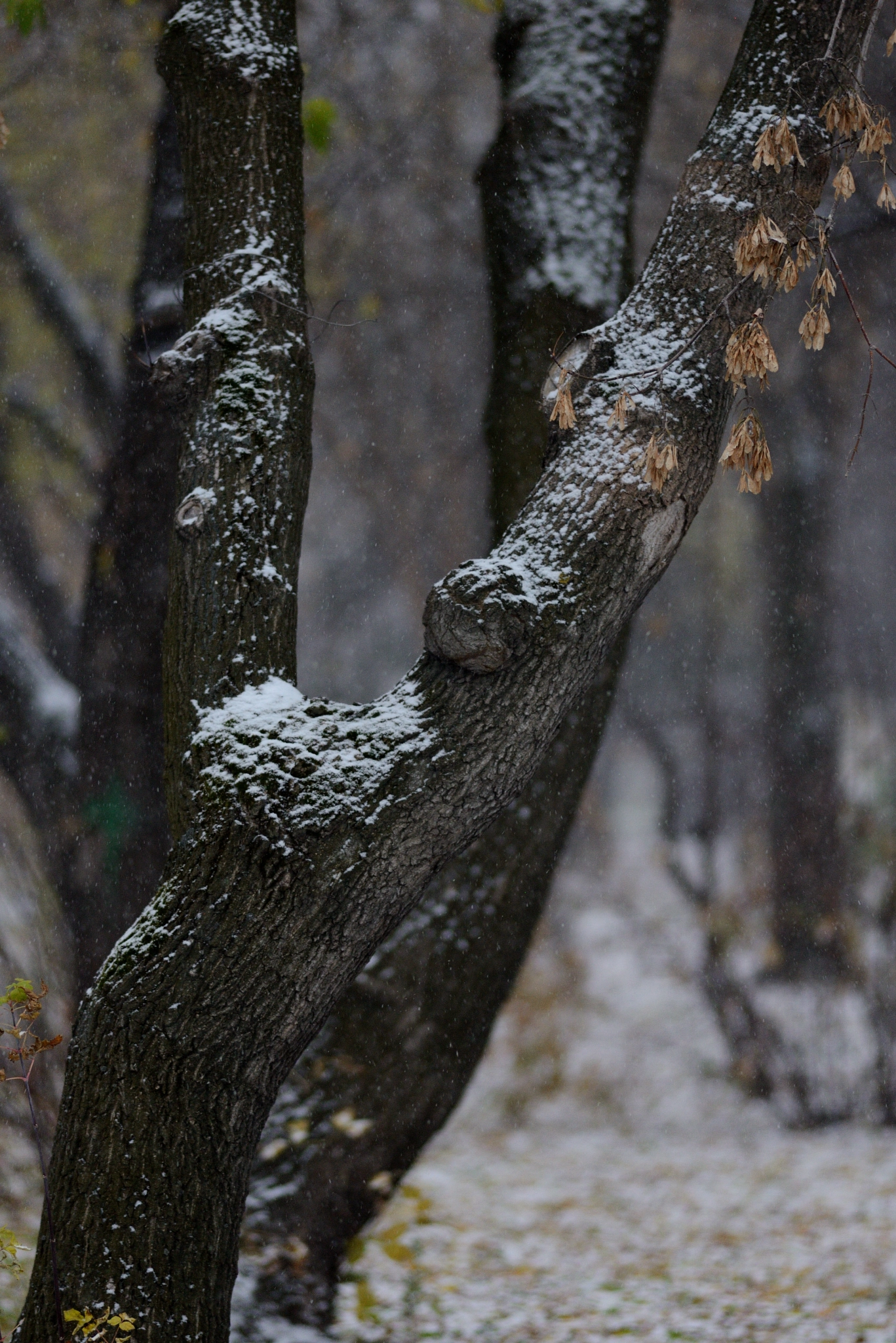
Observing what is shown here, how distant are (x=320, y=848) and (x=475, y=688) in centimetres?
43

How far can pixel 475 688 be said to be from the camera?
6.78 feet

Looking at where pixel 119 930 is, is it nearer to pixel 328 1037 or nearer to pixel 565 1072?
pixel 328 1037

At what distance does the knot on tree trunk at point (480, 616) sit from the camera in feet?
6.57

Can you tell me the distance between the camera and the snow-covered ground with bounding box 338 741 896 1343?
12.4 ft

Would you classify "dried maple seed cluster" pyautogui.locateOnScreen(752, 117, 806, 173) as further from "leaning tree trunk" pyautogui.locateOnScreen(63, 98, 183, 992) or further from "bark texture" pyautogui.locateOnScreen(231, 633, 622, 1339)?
"leaning tree trunk" pyautogui.locateOnScreen(63, 98, 183, 992)

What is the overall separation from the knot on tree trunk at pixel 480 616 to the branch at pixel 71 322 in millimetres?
2864

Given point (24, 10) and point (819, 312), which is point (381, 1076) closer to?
point (819, 312)

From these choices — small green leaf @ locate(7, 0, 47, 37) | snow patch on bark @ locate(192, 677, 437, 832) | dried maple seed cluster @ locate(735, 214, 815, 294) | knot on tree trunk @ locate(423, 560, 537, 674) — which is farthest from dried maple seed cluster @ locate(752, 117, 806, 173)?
small green leaf @ locate(7, 0, 47, 37)

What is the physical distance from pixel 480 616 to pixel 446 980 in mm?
1625

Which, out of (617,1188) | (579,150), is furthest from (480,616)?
(617,1188)

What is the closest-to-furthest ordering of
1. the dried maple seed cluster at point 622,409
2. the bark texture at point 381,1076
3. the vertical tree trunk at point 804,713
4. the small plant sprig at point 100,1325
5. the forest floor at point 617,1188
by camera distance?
the small plant sprig at point 100,1325
the dried maple seed cluster at point 622,409
the bark texture at point 381,1076
the forest floor at point 617,1188
the vertical tree trunk at point 804,713

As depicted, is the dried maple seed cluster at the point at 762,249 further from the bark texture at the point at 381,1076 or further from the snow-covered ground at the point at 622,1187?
the snow-covered ground at the point at 622,1187

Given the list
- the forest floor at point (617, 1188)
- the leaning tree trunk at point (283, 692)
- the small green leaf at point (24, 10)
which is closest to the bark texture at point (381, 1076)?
the forest floor at point (617, 1188)

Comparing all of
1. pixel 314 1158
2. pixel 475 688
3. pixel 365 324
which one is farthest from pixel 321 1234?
pixel 365 324
